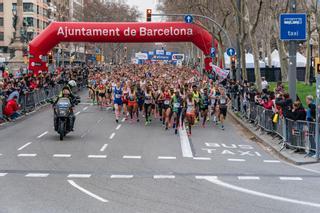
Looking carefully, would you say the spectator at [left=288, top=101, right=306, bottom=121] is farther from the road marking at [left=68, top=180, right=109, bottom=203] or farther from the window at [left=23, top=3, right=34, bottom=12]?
the window at [left=23, top=3, right=34, bottom=12]

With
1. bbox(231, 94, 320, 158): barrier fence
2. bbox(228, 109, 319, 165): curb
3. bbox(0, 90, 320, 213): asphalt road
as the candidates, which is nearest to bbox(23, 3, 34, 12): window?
bbox(228, 109, 319, 165): curb

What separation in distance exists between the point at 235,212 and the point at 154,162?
267 inches

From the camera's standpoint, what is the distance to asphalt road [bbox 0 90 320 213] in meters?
12.0

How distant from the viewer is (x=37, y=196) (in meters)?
12.7

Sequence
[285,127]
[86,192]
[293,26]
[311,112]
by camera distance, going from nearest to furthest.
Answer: [86,192] < [311,112] < [285,127] < [293,26]

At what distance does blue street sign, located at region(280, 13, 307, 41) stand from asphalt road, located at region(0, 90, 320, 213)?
3781mm

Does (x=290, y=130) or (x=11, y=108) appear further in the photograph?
(x=11, y=108)

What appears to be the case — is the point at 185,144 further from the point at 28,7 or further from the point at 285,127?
the point at 28,7

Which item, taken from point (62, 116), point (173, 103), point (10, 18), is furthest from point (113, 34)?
point (10, 18)

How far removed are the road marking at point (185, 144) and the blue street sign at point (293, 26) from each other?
15.3 feet

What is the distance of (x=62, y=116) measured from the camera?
22.5 metres

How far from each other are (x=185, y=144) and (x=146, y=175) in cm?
688

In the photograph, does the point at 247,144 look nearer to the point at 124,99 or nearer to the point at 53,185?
the point at 124,99

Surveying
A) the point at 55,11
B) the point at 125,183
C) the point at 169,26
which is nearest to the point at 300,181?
the point at 125,183
